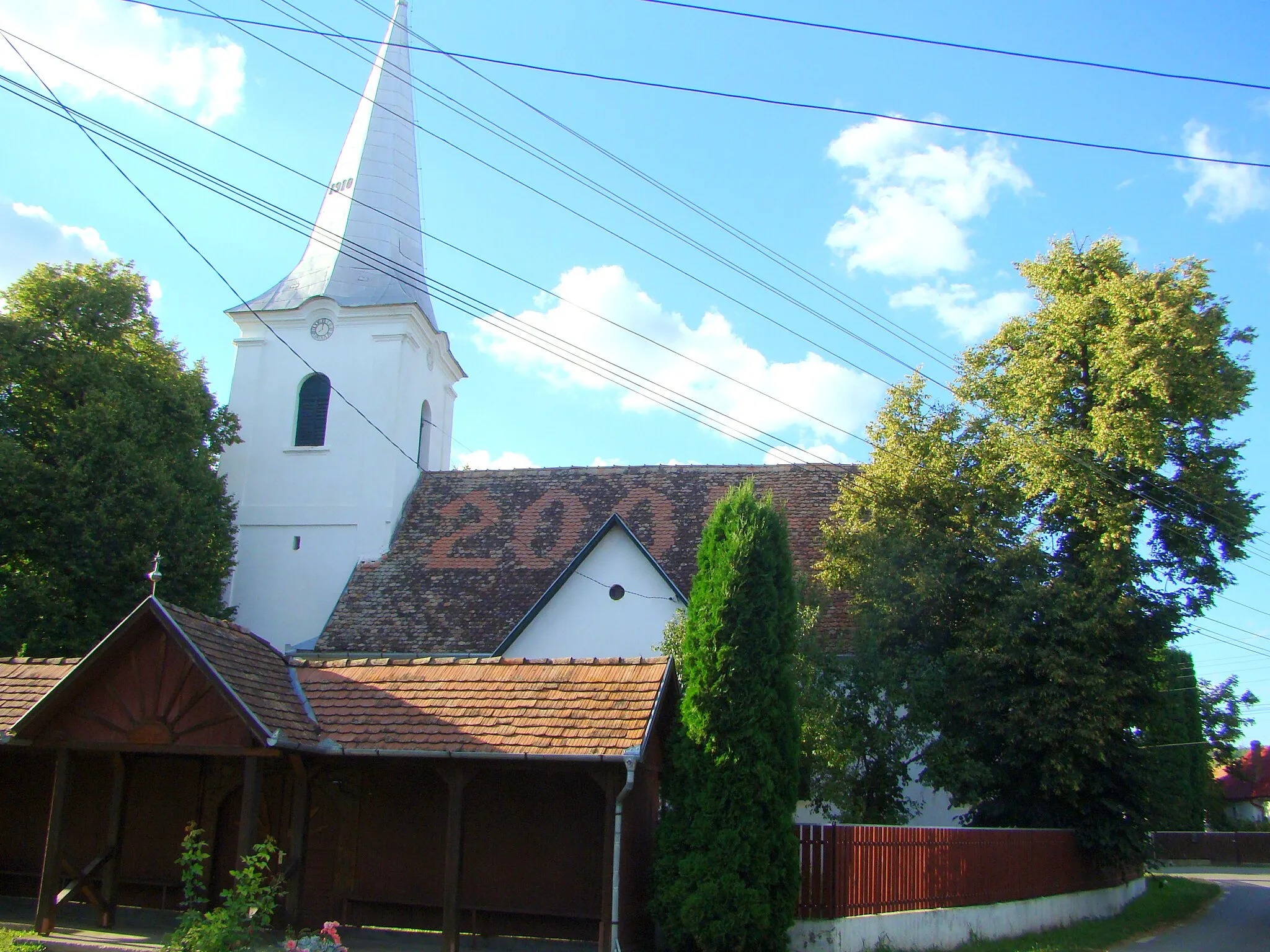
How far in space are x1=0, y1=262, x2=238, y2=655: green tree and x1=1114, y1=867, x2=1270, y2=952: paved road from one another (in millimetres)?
19347

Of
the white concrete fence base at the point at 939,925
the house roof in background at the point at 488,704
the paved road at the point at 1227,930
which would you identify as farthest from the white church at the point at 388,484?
the house roof in background at the point at 488,704

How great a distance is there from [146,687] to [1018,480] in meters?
16.4

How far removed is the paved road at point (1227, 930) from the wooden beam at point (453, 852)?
34.0 feet

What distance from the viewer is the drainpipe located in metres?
11.4

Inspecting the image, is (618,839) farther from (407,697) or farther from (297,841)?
(297,841)

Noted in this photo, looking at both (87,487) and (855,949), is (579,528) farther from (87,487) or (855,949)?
(855,949)

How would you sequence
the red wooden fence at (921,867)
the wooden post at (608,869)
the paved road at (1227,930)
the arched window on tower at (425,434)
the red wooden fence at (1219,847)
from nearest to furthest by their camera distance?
the wooden post at (608,869) → the red wooden fence at (921,867) → the paved road at (1227,930) → the arched window on tower at (425,434) → the red wooden fence at (1219,847)

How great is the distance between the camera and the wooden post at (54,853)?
12.1 meters

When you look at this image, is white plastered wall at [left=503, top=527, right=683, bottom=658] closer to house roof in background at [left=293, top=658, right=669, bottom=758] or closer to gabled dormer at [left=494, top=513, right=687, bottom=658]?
gabled dormer at [left=494, top=513, right=687, bottom=658]

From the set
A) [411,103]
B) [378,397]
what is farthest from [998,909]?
[411,103]

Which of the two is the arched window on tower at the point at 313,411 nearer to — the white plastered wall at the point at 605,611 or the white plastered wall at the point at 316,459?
the white plastered wall at the point at 316,459

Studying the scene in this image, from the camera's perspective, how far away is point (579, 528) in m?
25.1

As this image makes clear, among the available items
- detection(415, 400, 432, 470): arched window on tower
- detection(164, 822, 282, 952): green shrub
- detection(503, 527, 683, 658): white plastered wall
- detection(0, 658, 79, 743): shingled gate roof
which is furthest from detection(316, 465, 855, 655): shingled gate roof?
detection(164, 822, 282, 952): green shrub

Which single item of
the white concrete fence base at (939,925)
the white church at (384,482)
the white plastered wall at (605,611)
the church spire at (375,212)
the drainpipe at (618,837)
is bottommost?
the white concrete fence base at (939,925)
